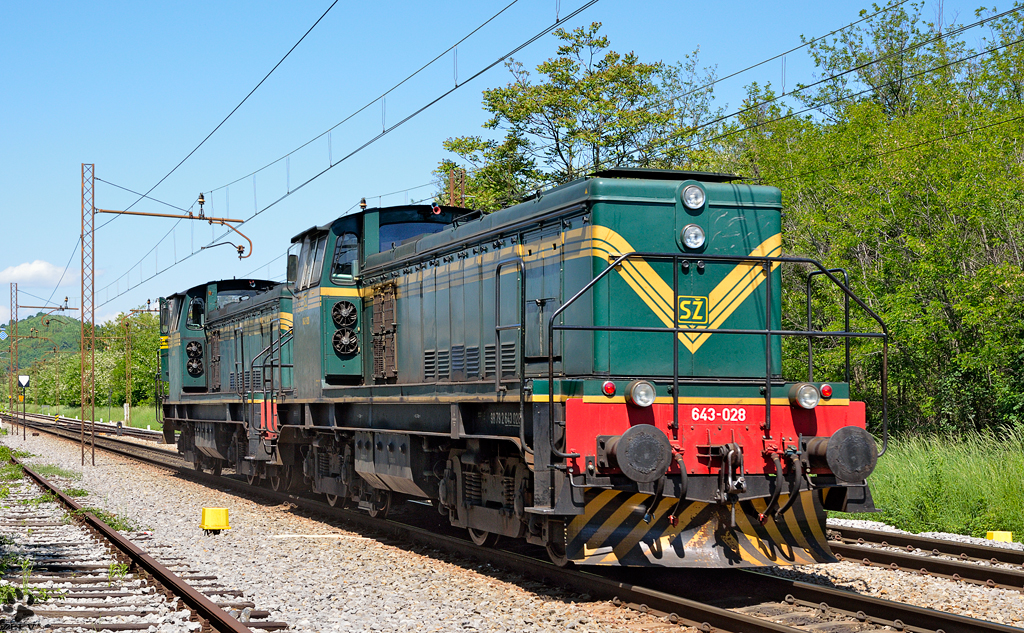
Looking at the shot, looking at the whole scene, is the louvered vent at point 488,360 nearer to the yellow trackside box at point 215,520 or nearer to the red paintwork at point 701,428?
the red paintwork at point 701,428

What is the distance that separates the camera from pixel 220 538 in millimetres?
10227

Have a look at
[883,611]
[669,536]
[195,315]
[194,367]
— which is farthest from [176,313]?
[883,611]

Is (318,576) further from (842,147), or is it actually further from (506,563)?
(842,147)

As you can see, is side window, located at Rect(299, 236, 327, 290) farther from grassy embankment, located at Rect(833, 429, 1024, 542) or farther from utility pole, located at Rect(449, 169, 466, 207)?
utility pole, located at Rect(449, 169, 466, 207)

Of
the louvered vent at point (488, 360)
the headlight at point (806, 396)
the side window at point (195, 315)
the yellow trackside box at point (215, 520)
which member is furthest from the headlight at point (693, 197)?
the side window at point (195, 315)

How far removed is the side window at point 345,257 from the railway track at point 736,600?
13.0 feet

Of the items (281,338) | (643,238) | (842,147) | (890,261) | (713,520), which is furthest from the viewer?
(842,147)

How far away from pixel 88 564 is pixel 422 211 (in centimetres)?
547

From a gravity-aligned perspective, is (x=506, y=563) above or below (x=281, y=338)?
below

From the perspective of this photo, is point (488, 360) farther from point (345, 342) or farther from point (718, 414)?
point (345, 342)

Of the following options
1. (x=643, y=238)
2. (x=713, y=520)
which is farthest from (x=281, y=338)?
(x=713, y=520)

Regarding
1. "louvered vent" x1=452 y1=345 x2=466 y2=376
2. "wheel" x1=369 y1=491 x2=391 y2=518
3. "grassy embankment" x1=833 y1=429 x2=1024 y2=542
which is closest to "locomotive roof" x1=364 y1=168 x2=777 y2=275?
"louvered vent" x1=452 y1=345 x2=466 y2=376

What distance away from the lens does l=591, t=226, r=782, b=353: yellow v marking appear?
7273mm

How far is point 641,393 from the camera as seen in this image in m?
6.58
